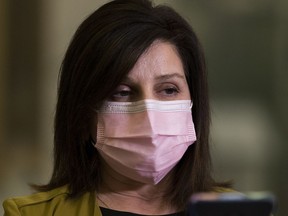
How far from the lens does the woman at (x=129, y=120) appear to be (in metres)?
1.15

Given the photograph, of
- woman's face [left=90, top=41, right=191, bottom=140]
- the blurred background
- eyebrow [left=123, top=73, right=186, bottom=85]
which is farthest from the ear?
the blurred background

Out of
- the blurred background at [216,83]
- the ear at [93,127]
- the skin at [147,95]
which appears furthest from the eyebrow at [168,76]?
the blurred background at [216,83]

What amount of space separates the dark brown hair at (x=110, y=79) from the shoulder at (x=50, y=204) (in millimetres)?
28

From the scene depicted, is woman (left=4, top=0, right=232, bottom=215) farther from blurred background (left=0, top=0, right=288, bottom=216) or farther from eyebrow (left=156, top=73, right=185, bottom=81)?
blurred background (left=0, top=0, right=288, bottom=216)

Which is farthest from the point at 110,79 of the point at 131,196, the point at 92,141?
the point at 131,196

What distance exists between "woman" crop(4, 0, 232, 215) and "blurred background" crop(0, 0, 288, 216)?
86cm

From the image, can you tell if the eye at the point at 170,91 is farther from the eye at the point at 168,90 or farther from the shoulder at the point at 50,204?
the shoulder at the point at 50,204

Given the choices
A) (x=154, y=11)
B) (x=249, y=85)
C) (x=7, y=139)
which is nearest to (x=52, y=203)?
(x=154, y=11)

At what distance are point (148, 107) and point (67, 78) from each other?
8.7 inches

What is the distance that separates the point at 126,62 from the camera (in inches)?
45.0

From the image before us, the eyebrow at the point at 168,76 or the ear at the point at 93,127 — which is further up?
the eyebrow at the point at 168,76

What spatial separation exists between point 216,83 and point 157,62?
1.01m

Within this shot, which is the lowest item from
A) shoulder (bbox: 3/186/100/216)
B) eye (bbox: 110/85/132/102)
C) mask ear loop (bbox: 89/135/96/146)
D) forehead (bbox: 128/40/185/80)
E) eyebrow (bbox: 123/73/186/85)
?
shoulder (bbox: 3/186/100/216)

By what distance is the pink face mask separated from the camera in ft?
3.75
